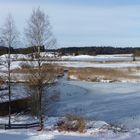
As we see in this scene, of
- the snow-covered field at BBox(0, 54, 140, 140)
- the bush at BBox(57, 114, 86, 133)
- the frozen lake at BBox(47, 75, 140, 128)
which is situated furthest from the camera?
the frozen lake at BBox(47, 75, 140, 128)

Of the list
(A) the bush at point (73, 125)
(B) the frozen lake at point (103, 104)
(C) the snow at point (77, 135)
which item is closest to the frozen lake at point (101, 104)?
(B) the frozen lake at point (103, 104)

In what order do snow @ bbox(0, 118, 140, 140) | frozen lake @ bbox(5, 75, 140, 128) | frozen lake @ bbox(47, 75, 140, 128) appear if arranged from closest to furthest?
snow @ bbox(0, 118, 140, 140) → frozen lake @ bbox(5, 75, 140, 128) → frozen lake @ bbox(47, 75, 140, 128)

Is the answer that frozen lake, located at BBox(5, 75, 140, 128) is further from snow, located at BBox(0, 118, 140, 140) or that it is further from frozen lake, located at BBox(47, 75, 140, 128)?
snow, located at BBox(0, 118, 140, 140)

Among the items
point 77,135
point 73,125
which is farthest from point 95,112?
point 77,135

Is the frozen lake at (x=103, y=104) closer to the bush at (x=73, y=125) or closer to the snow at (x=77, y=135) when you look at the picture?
the bush at (x=73, y=125)

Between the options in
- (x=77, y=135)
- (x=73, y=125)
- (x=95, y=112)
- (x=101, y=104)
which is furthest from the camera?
(x=101, y=104)

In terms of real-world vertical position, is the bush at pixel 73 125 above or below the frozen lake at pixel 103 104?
above

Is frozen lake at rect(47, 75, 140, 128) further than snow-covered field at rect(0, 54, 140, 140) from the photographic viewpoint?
Yes

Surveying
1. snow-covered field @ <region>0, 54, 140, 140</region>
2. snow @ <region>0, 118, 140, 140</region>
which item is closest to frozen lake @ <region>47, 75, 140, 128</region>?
snow-covered field @ <region>0, 54, 140, 140</region>

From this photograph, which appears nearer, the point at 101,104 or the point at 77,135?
the point at 77,135

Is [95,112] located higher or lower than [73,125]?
lower

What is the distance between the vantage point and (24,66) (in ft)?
82.0

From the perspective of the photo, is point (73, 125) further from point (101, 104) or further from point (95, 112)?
point (101, 104)

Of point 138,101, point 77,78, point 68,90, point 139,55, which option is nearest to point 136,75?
point 77,78
